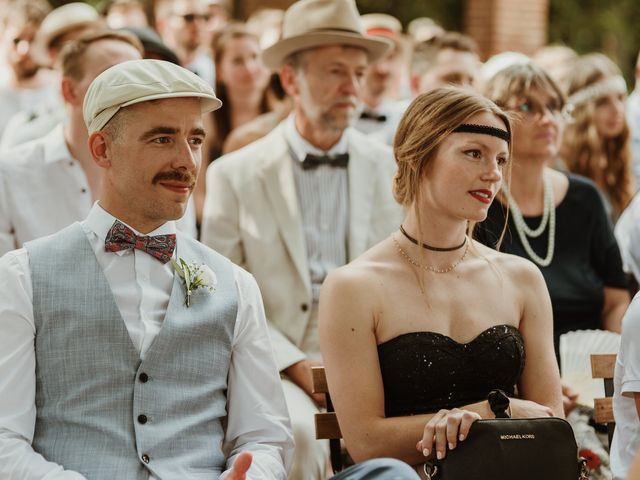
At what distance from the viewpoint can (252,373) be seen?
3.17 m

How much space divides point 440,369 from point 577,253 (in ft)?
5.22

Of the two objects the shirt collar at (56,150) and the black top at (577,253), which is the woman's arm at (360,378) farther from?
the shirt collar at (56,150)

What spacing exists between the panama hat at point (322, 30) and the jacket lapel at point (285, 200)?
1.55ft

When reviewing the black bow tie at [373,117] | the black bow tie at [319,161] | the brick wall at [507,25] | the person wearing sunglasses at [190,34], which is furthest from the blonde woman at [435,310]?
the brick wall at [507,25]

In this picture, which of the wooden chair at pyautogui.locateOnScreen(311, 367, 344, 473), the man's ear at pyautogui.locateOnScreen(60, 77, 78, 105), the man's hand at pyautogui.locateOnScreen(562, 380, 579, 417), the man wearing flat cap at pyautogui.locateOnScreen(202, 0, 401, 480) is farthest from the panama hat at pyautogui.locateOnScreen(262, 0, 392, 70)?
the wooden chair at pyautogui.locateOnScreen(311, 367, 344, 473)

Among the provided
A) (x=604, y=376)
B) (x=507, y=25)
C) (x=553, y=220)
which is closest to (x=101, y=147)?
(x=604, y=376)

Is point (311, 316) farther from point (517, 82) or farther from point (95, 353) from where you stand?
point (95, 353)

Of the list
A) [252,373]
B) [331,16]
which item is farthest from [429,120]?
[331,16]

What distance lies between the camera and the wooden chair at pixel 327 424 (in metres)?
3.41

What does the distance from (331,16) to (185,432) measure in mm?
2571

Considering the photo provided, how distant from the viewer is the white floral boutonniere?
311 cm

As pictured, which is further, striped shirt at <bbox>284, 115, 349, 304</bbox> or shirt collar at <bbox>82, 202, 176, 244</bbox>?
striped shirt at <bbox>284, 115, 349, 304</bbox>

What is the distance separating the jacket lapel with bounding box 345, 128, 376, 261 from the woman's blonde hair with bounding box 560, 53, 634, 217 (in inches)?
88.2

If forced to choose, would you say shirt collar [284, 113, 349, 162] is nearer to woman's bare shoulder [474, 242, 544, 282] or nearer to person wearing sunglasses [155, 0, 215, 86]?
woman's bare shoulder [474, 242, 544, 282]
